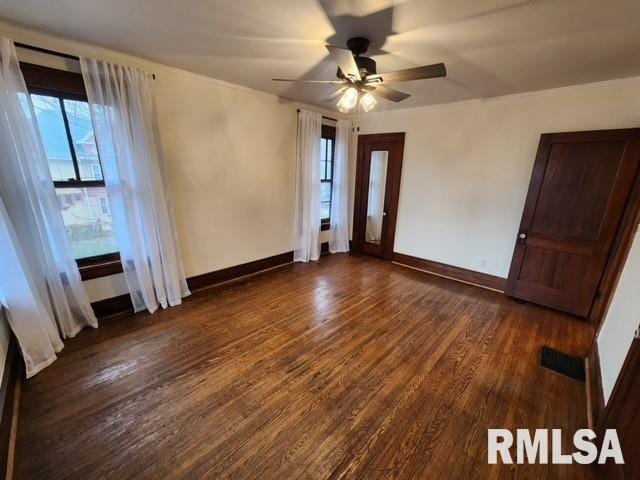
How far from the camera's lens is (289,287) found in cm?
360

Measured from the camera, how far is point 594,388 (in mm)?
1955

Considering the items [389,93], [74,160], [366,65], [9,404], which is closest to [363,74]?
[366,65]

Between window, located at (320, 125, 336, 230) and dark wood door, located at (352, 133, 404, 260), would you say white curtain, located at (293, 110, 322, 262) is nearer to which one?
window, located at (320, 125, 336, 230)

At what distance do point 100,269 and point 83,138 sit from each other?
4.09 feet

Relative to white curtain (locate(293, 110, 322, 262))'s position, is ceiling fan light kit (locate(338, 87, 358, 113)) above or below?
above

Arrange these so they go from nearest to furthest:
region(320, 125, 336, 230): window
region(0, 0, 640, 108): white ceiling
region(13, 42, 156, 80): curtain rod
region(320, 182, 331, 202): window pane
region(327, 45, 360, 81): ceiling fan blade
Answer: region(0, 0, 640, 108): white ceiling → region(327, 45, 360, 81): ceiling fan blade → region(13, 42, 156, 80): curtain rod → region(320, 125, 336, 230): window → region(320, 182, 331, 202): window pane

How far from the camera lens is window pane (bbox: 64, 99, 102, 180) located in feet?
7.61

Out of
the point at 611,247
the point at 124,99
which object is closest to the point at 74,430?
the point at 124,99

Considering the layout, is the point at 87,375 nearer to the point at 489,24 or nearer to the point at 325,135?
the point at 489,24

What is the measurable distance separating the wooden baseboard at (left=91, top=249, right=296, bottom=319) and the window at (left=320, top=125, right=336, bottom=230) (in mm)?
1057

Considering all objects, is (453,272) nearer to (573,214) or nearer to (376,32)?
(573,214)

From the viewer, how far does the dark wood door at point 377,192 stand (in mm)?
4488

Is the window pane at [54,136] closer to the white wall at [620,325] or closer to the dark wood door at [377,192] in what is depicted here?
the dark wood door at [377,192]

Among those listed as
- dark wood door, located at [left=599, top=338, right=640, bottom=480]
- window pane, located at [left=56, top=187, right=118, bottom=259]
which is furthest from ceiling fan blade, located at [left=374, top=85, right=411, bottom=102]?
window pane, located at [left=56, top=187, right=118, bottom=259]
